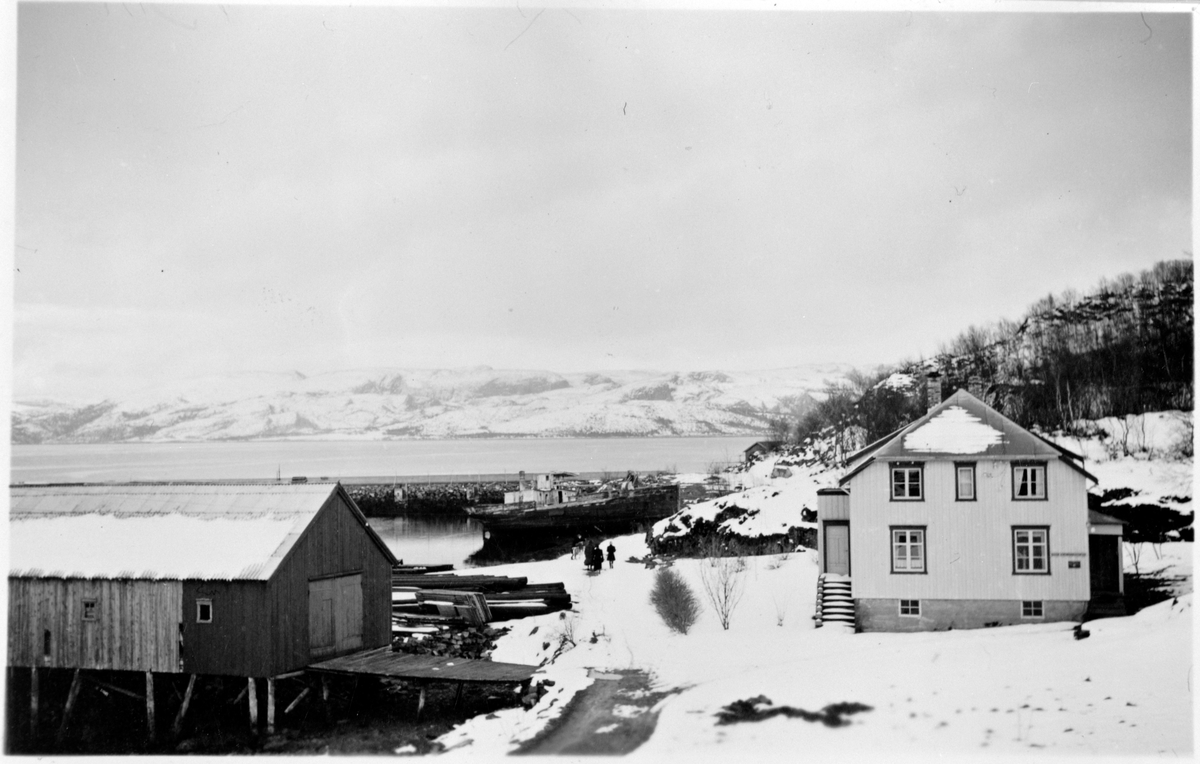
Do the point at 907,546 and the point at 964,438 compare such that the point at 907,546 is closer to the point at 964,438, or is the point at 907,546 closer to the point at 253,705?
the point at 964,438

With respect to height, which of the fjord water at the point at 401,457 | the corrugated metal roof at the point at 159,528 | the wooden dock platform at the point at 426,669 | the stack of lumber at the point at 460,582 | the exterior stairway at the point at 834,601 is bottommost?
the wooden dock platform at the point at 426,669

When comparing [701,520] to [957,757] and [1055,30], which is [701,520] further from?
[1055,30]

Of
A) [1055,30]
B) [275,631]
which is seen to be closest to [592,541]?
[275,631]

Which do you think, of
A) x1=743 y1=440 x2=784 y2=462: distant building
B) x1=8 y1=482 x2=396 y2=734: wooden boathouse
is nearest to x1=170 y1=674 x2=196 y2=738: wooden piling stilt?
x1=8 y1=482 x2=396 y2=734: wooden boathouse

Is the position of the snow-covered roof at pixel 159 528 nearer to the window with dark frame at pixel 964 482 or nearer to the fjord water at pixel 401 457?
the fjord water at pixel 401 457

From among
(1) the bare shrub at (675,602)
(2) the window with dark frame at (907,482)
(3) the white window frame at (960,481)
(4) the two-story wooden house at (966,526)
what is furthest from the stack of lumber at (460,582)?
(3) the white window frame at (960,481)

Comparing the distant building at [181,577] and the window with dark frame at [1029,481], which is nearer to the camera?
the distant building at [181,577]
